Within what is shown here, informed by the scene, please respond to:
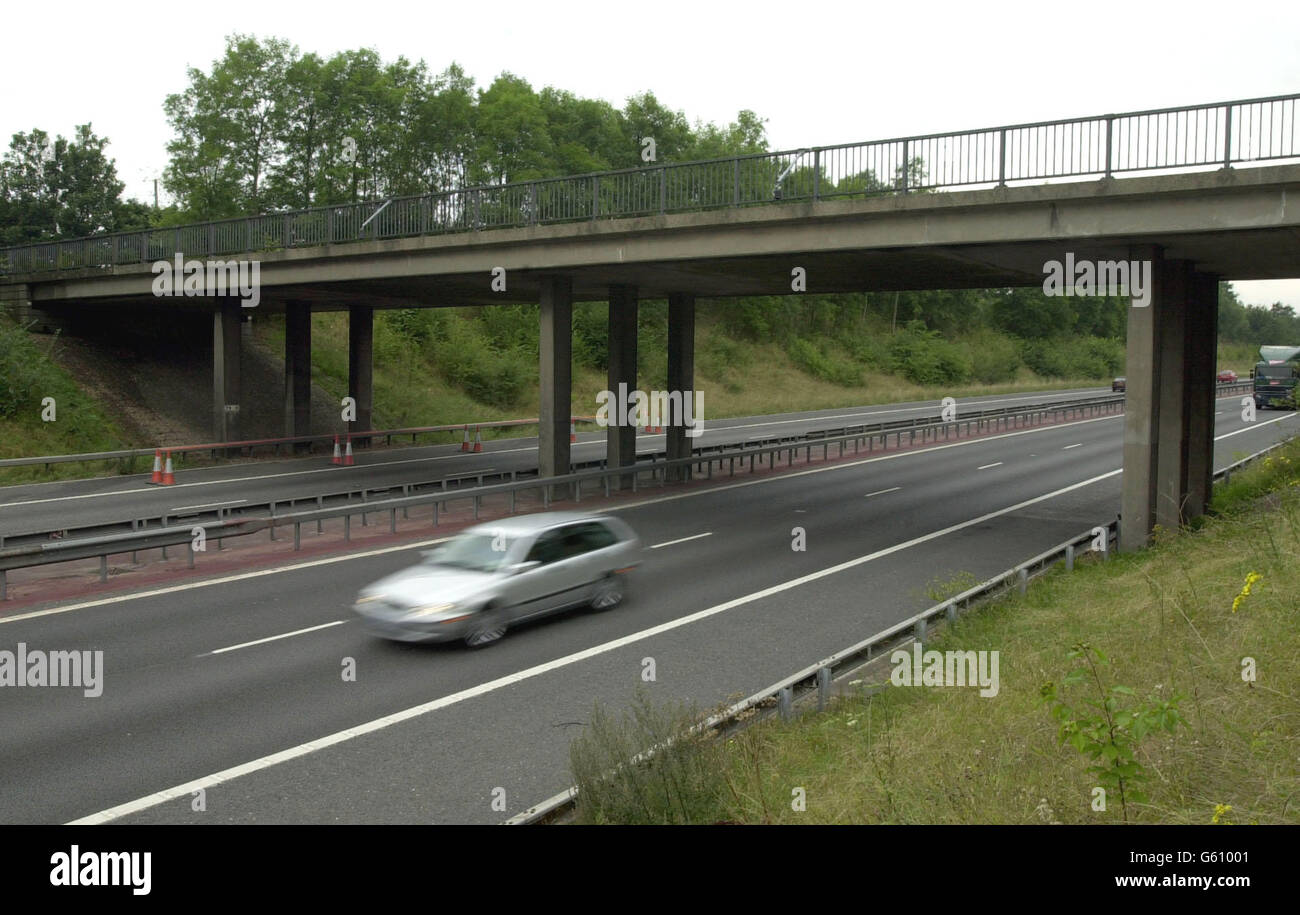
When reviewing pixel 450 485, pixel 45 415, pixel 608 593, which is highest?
pixel 45 415

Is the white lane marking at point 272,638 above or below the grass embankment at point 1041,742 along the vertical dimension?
below

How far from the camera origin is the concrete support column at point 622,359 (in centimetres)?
2889

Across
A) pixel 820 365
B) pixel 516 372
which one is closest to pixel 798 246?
pixel 516 372

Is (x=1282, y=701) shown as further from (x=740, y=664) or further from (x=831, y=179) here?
(x=831, y=179)

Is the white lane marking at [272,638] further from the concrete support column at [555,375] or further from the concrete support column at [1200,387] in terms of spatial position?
the concrete support column at [1200,387]

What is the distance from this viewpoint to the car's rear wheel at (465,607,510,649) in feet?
42.2

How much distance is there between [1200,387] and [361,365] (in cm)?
2829

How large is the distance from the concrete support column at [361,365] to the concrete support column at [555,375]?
14672 mm

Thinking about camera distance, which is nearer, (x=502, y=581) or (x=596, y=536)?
(x=502, y=581)

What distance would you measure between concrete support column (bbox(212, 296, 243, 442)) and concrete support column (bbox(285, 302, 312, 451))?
211 cm

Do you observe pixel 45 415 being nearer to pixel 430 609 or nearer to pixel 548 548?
pixel 548 548

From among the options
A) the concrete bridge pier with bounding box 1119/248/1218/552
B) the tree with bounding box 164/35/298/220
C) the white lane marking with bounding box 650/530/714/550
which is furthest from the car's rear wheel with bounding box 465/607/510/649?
the tree with bounding box 164/35/298/220

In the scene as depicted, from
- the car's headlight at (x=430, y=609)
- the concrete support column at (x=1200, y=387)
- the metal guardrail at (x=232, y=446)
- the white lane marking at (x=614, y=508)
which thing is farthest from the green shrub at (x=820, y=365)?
the car's headlight at (x=430, y=609)

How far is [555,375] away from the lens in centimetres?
2666
